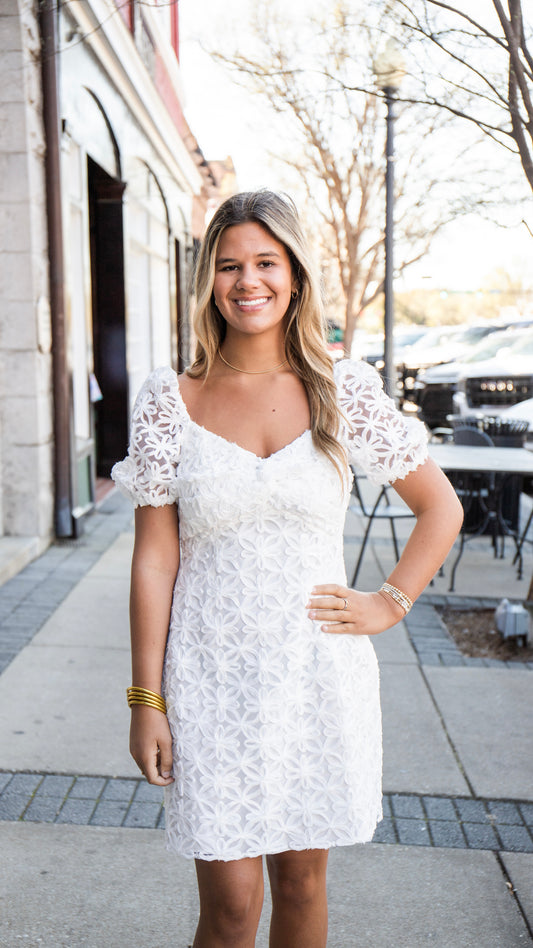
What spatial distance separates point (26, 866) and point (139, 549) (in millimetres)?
1462

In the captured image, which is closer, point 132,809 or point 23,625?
point 132,809

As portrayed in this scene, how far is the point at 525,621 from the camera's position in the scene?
522cm

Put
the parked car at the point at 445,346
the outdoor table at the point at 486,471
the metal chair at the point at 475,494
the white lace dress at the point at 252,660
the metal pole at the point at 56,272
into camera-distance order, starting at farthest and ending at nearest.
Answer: the parked car at the point at 445,346 → the metal chair at the point at 475,494 → the metal pole at the point at 56,272 → the outdoor table at the point at 486,471 → the white lace dress at the point at 252,660

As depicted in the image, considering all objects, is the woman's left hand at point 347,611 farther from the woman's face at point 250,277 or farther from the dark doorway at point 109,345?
the dark doorway at point 109,345

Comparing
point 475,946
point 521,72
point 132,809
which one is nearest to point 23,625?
point 132,809

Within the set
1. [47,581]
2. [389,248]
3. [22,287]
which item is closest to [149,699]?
[47,581]

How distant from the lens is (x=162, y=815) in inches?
127

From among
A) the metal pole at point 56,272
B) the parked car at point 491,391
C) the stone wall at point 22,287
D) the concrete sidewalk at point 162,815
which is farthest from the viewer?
the parked car at point 491,391

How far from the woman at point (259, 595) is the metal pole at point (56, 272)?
496 centimetres

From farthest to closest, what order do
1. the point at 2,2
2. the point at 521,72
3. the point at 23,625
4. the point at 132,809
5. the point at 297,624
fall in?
the point at 2,2 < the point at 23,625 < the point at 521,72 < the point at 132,809 < the point at 297,624

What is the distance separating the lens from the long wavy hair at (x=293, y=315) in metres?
2.00

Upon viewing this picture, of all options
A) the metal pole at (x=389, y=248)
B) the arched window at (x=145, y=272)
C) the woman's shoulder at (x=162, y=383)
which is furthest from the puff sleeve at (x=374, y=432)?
the arched window at (x=145, y=272)

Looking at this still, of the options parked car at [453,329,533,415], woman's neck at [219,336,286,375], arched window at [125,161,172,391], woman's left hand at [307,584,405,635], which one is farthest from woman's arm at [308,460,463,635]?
parked car at [453,329,533,415]

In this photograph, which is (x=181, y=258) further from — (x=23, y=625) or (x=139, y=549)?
(x=139, y=549)
